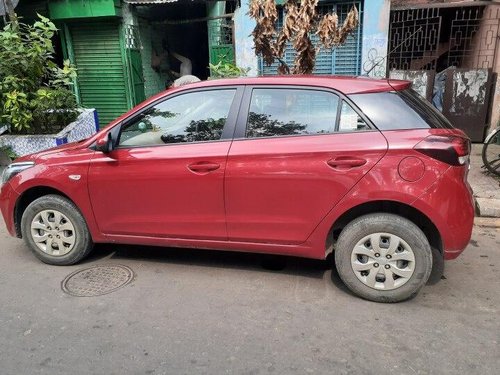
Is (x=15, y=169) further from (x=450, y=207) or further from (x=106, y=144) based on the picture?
(x=450, y=207)

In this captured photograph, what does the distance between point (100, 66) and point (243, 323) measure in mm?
8227

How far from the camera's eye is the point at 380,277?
328 centimetres

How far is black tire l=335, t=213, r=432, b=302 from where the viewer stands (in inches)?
124

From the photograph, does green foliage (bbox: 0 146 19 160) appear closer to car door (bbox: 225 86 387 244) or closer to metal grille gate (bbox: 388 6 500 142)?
car door (bbox: 225 86 387 244)

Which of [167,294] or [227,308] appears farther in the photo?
[167,294]

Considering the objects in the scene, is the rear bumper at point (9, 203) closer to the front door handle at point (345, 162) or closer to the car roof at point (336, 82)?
the car roof at point (336, 82)

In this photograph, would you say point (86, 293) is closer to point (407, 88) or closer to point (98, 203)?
point (98, 203)

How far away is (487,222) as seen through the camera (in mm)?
4938

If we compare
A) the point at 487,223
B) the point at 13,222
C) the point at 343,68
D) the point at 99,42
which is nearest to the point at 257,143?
the point at 13,222

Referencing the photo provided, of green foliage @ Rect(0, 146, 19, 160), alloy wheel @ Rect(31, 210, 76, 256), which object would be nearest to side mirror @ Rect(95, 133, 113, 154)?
alloy wheel @ Rect(31, 210, 76, 256)

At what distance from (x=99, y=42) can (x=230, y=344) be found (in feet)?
27.7

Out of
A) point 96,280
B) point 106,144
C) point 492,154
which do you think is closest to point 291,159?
point 106,144

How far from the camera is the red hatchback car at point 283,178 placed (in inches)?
123

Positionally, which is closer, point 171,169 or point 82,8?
point 171,169
